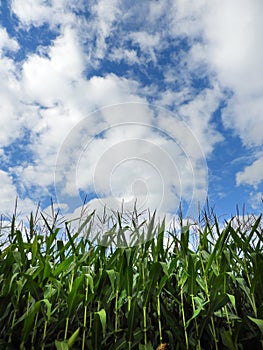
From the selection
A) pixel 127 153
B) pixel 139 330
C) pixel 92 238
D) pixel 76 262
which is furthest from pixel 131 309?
pixel 127 153

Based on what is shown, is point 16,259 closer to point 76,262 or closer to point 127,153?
point 76,262

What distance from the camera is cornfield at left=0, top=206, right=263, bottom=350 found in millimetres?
1961

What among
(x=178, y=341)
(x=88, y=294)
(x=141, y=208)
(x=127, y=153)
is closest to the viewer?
(x=178, y=341)

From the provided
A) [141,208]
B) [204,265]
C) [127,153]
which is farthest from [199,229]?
[127,153]

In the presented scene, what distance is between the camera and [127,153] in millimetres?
3186

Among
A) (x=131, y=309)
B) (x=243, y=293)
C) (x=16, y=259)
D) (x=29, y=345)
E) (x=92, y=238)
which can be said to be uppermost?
(x=92, y=238)

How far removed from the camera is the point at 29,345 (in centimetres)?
207

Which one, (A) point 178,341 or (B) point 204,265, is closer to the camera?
(A) point 178,341

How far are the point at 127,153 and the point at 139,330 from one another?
167 centimetres

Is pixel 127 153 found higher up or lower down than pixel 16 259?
higher up

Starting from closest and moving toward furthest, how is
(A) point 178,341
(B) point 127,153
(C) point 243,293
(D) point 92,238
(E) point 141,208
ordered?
1. (A) point 178,341
2. (C) point 243,293
3. (D) point 92,238
4. (E) point 141,208
5. (B) point 127,153

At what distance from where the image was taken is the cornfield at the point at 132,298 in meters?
1.96

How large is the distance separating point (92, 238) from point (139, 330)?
0.75 metres

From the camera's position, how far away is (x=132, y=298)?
6.84 ft
